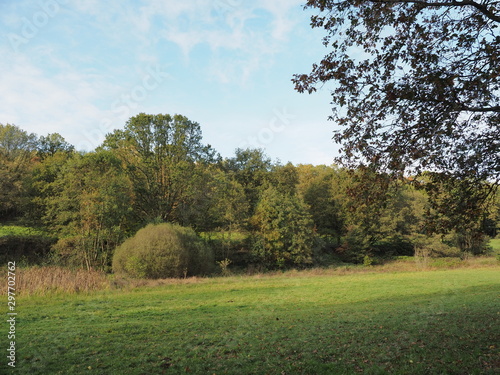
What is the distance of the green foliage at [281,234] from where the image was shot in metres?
40.2

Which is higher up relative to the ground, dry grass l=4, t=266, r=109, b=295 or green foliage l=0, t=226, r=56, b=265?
green foliage l=0, t=226, r=56, b=265

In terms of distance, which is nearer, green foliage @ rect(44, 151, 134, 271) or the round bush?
the round bush

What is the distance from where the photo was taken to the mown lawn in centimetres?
632

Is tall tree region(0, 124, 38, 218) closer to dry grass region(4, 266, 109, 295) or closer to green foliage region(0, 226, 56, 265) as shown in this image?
green foliage region(0, 226, 56, 265)

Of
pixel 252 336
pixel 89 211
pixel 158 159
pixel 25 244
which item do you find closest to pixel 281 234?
pixel 158 159

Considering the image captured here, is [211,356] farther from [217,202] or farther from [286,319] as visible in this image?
[217,202]

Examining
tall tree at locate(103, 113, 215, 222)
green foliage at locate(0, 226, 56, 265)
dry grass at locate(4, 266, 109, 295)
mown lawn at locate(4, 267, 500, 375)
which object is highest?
tall tree at locate(103, 113, 215, 222)

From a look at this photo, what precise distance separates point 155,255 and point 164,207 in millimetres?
12515

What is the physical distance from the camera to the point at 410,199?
51656 millimetres

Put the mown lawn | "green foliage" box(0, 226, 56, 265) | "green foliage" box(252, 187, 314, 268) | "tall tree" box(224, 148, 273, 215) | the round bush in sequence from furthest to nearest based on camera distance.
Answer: "tall tree" box(224, 148, 273, 215) < "green foliage" box(252, 187, 314, 268) < "green foliage" box(0, 226, 56, 265) < the round bush < the mown lawn

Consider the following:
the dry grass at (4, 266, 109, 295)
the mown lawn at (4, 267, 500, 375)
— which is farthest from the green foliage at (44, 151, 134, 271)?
the mown lawn at (4, 267, 500, 375)

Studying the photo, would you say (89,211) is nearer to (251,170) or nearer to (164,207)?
Result: (164,207)

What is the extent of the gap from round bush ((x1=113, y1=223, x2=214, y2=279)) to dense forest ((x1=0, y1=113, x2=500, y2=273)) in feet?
12.4

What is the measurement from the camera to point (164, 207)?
38.0 m
